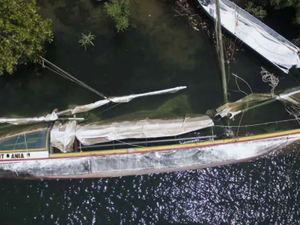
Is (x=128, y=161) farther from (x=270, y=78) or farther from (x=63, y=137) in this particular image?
(x=270, y=78)

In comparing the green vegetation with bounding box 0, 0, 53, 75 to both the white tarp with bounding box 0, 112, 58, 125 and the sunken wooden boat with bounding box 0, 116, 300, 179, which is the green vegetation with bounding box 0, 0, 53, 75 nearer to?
the white tarp with bounding box 0, 112, 58, 125

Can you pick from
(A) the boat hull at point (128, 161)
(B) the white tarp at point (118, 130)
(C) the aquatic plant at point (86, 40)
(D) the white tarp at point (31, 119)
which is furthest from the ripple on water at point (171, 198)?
(C) the aquatic plant at point (86, 40)

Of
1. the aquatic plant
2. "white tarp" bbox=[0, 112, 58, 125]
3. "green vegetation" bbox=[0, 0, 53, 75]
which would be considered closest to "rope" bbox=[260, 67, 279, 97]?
the aquatic plant

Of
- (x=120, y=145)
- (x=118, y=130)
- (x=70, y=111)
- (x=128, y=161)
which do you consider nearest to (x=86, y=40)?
(x=70, y=111)

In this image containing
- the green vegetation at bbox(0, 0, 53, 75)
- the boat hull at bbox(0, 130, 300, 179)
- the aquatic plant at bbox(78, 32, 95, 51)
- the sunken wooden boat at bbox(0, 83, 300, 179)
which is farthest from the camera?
the aquatic plant at bbox(78, 32, 95, 51)

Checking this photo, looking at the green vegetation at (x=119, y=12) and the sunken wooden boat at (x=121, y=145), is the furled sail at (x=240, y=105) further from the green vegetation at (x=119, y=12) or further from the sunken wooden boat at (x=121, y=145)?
the green vegetation at (x=119, y=12)
